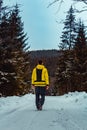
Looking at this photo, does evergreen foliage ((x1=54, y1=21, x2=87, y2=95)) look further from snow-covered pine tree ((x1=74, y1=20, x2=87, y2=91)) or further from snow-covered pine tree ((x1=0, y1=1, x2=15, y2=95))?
snow-covered pine tree ((x1=0, y1=1, x2=15, y2=95))

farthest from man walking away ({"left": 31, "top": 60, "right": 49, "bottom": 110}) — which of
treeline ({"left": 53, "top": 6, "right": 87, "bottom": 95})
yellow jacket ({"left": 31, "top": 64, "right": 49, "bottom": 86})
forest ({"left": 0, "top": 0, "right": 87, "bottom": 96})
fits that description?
treeline ({"left": 53, "top": 6, "right": 87, "bottom": 95})

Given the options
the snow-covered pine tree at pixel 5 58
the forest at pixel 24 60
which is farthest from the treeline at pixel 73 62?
the snow-covered pine tree at pixel 5 58

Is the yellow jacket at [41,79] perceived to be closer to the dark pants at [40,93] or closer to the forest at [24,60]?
the dark pants at [40,93]

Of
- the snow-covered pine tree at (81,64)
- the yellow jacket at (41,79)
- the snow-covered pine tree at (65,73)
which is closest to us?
the yellow jacket at (41,79)

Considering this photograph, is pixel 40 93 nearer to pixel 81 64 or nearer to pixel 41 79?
pixel 41 79

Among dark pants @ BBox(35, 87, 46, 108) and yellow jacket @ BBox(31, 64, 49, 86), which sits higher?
yellow jacket @ BBox(31, 64, 49, 86)

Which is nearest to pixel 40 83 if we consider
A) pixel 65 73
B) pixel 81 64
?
pixel 81 64

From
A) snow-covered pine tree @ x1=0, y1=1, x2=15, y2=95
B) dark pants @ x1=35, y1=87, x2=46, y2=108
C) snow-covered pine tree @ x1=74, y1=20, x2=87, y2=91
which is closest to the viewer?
dark pants @ x1=35, y1=87, x2=46, y2=108

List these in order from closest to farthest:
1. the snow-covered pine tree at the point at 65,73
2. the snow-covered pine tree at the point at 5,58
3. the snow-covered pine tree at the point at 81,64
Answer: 1. the snow-covered pine tree at the point at 5,58
2. the snow-covered pine tree at the point at 81,64
3. the snow-covered pine tree at the point at 65,73

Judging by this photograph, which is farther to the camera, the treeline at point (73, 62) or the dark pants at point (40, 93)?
the treeline at point (73, 62)

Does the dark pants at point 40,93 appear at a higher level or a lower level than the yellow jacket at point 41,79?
lower

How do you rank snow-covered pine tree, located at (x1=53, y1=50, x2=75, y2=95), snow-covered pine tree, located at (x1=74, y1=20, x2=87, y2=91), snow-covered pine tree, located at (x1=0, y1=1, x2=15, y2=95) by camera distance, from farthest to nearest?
1. snow-covered pine tree, located at (x1=53, y1=50, x2=75, y2=95)
2. snow-covered pine tree, located at (x1=74, y1=20, x2=87, y2=91)
3. snow-covered pine tree, located at (x1=0, y1=1, x2=15, y2=95)

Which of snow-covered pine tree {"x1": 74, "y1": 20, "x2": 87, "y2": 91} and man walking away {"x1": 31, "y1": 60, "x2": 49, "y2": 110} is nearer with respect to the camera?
man walking away {"x1": 31, "y1": 60, "x2": 49, "y2": 110}

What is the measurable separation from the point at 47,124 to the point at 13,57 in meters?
21.9
